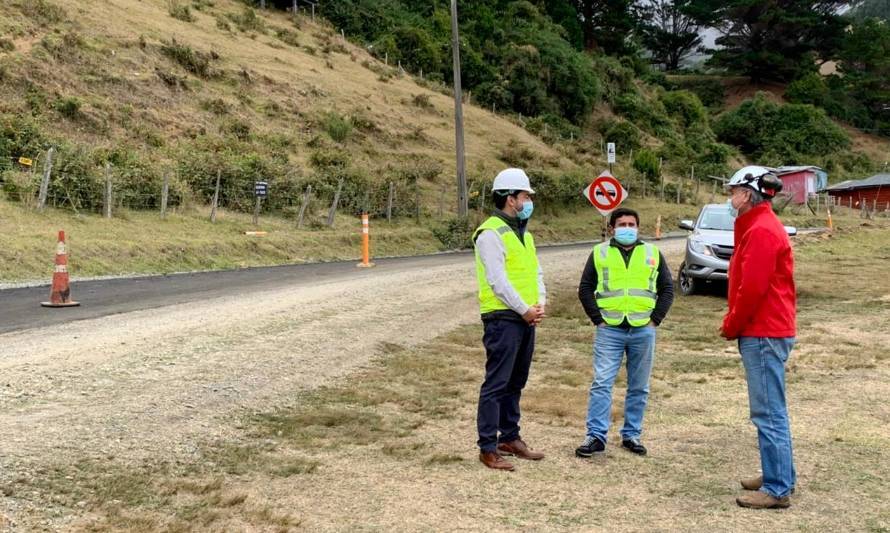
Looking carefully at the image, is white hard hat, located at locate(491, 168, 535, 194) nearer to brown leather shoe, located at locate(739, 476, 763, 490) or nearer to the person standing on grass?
the person standing on grass

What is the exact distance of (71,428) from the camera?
19.1 feet

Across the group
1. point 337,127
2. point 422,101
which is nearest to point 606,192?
point 337,127

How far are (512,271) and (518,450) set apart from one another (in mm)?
1243

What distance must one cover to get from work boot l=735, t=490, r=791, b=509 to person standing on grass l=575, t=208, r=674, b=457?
1.12 metres

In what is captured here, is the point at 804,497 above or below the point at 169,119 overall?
below

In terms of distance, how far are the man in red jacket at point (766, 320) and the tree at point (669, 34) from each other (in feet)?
344

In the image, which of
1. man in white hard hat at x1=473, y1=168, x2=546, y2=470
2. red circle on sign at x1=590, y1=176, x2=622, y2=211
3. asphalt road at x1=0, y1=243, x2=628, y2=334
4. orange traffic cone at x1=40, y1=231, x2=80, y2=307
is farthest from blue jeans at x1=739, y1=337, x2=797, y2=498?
red circle on sign at x1=590, y1=176, x2=622, y2=211

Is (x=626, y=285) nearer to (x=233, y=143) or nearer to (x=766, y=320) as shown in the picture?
(x=766, y=320)

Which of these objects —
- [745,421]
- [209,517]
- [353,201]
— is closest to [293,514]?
[209,517]

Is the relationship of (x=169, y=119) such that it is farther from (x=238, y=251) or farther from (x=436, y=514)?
(x=436, y=514)

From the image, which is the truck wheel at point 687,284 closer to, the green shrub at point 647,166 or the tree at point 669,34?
the green shrub at point 647,166

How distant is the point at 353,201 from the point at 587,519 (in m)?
26.7

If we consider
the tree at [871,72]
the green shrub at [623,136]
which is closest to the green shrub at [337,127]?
the green shrub at [623,136]

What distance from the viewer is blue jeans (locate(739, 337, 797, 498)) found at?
497 centimetres
